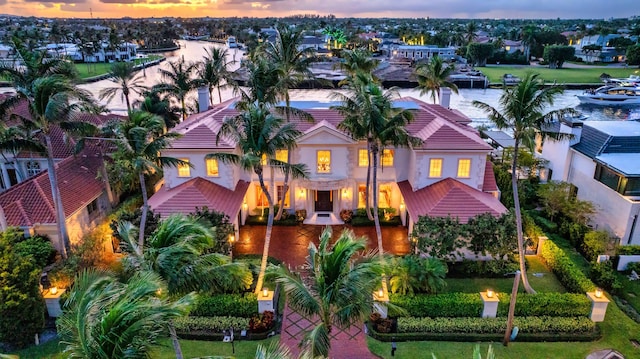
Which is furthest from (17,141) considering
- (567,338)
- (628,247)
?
(628,247)

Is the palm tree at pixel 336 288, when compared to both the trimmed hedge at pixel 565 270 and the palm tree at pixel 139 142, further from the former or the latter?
the trimmed hedge at pixel 565 270

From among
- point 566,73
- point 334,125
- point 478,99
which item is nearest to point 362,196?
point 334,125

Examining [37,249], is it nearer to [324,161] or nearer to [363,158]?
[324,161]

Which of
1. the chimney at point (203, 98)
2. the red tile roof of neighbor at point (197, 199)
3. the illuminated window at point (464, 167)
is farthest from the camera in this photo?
the chimney at point (203, 98)

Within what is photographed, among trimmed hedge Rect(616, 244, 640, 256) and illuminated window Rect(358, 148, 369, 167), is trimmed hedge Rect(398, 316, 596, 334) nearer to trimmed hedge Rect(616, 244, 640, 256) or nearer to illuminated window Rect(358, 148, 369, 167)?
trimmed hedge Rect(616, 244, 640, 256)

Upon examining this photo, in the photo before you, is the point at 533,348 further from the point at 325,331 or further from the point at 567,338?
the point at 325,331

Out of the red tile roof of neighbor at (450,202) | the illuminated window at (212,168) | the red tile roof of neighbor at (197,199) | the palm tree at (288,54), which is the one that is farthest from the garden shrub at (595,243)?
the illuminated window at (212,168)

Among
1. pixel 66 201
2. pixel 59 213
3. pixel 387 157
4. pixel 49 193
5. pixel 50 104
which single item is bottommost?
pixel 66 201
